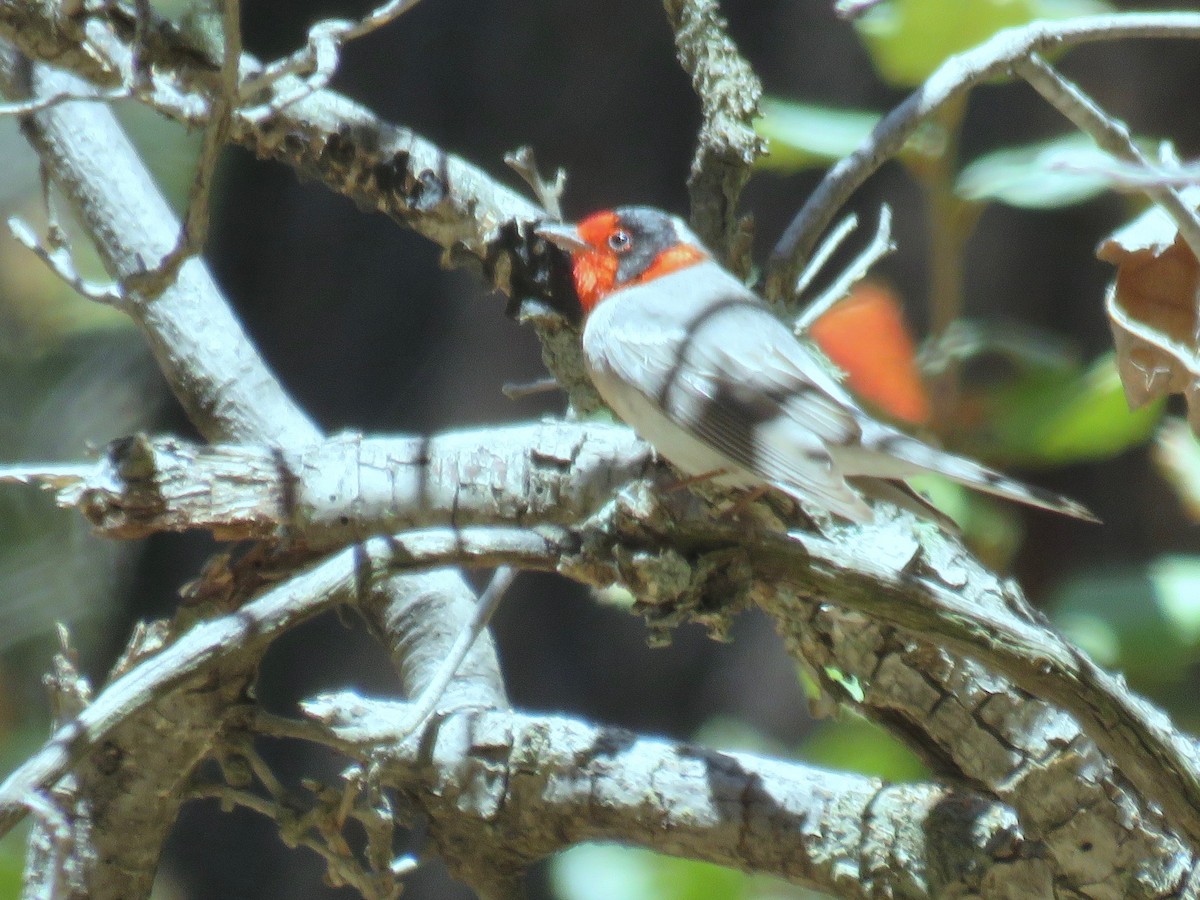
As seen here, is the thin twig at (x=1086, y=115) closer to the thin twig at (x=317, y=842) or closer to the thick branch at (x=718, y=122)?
the thick branch at (x=718, y=122)

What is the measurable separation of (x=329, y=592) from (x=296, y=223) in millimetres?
2949

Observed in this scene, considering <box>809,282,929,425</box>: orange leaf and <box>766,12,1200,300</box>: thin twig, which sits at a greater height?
<box>766,12,1200,300</box>: thin twig

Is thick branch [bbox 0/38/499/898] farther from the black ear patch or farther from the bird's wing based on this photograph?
the black ear patch

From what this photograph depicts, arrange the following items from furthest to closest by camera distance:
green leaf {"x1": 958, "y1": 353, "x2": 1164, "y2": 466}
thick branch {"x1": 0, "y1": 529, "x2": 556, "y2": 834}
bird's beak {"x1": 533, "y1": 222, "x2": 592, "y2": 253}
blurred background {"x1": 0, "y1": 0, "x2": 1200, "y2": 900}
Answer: blurred background {"x1": 0, "y1": 0, "x2": 1200, "y2": 900} → green leaf {"x1": 958, "y1": 353, "x2": 1164, "y2": 466} → bird's beak {"x1": 533, "y1": 222, "x2": 592, "y2": 253} → thick branch {"x1": 0, "y1": 529, "x2": 556, "y2": 834}

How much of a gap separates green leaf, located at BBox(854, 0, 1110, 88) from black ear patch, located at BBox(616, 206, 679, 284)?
0.62 meters

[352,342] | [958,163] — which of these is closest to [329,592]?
[352,342]

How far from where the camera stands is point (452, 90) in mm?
4164

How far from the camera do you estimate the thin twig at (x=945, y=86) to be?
6.11 feet

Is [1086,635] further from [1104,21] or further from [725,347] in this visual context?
[1104,21]

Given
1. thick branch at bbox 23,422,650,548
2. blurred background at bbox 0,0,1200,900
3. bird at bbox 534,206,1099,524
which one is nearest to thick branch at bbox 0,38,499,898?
thick branch at bbox 23,422,650,548

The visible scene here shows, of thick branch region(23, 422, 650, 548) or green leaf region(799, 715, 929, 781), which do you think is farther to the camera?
green leaf region(799, 715, 929, 781)

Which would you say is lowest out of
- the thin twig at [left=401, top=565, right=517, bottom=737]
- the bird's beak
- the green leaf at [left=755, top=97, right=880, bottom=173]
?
the thin twig at [left=401, top=565, right=517, bottom=737]

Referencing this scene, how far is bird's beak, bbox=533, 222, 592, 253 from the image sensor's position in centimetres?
228

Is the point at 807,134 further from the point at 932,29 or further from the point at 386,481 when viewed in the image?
the point at 386,481
